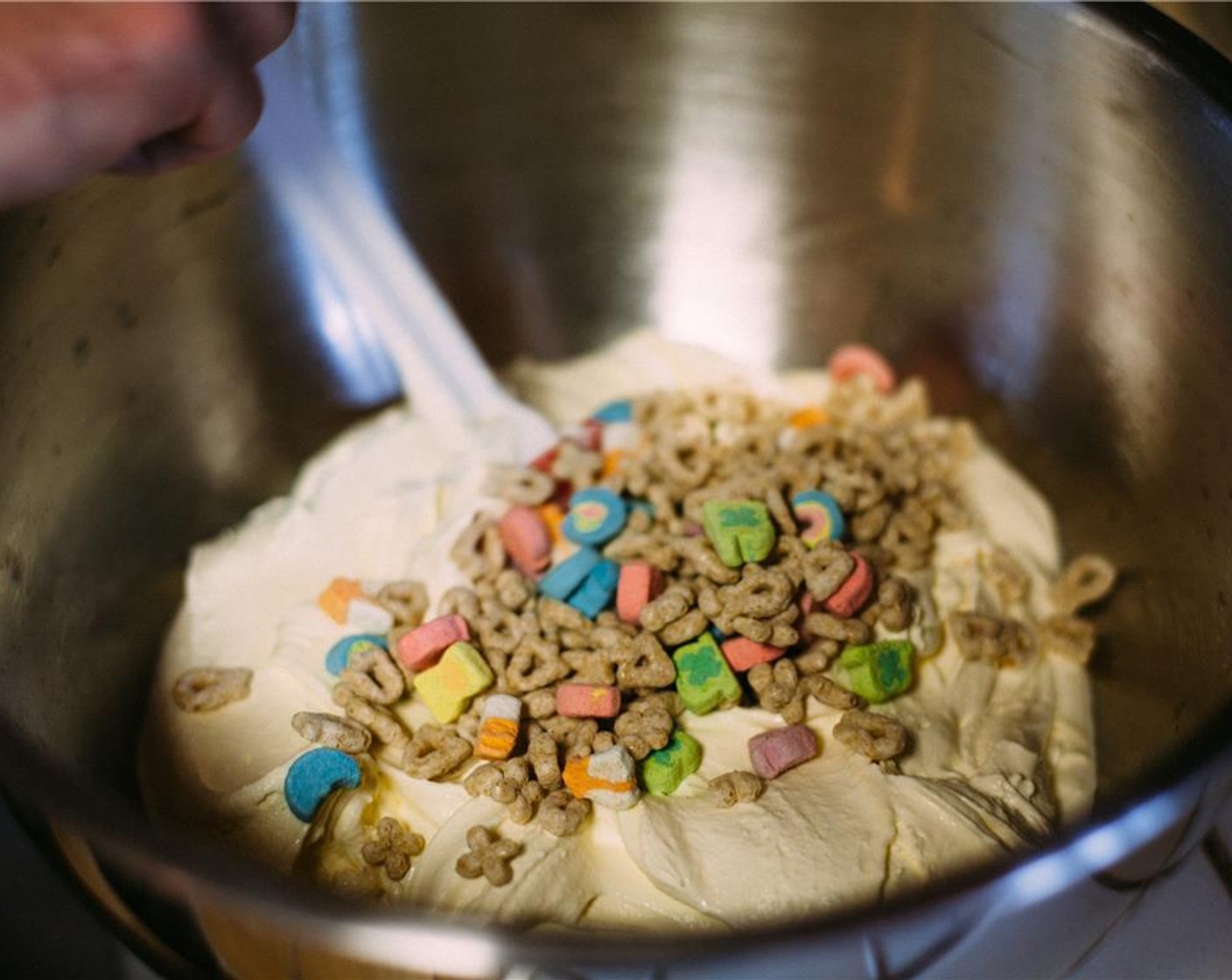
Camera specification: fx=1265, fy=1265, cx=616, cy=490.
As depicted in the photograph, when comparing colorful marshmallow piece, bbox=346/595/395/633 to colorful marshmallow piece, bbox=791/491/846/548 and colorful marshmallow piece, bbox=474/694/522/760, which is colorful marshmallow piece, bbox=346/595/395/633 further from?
colorful marshmallow piece, bbox=791/491/846/548

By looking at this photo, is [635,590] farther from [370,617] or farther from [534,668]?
[370,617]

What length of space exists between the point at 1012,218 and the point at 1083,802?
1.85 ft

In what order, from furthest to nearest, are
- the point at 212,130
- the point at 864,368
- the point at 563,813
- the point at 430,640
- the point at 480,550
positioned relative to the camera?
the point at 864,368
the point at 480,550
the point at 430,640
the point at 563,813
the point at 212,130

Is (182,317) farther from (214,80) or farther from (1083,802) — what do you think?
(1083,802)

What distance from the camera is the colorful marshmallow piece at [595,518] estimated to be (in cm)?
113

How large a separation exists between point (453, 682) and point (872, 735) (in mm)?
337

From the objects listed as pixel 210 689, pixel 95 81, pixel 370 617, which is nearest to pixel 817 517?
pixel 370 617

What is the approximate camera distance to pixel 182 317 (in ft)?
4.08

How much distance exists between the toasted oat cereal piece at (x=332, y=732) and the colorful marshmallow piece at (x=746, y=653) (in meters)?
0.30

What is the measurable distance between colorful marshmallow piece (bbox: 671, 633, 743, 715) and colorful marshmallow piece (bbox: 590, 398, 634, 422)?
13.9 inches

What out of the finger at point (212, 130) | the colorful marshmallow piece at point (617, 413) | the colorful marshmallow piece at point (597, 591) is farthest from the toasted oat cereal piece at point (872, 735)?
the finger at point (212, 130)

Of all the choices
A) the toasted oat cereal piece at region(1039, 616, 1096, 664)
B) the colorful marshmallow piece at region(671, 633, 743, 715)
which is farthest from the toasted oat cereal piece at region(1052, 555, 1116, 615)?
the colorful marshmallow piece at region(671, 633, 743, 715)

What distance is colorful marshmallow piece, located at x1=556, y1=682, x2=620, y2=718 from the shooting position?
3.26ft

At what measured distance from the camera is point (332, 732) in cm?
99
